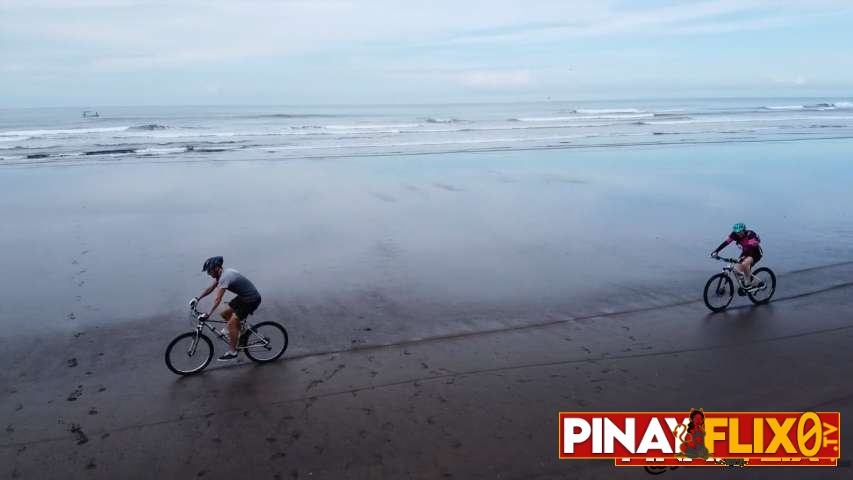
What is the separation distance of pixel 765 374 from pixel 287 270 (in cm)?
874

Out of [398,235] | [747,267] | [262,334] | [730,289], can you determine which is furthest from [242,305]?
[747,267]

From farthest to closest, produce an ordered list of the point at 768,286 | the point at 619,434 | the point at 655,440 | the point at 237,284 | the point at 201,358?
the point at 768,286 < the point at 201,358 < the point at 237,284 < the point at 619,434 < the point at 655,440

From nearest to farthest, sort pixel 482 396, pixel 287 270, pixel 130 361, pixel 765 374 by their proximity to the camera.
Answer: pixel 482 396, pixel 765 374, pixel 130 361, pixel 287 270

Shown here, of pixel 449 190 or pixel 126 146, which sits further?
pixel 126 146

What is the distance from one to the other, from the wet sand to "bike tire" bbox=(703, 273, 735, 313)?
8.7 inches

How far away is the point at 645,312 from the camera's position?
10.0 m

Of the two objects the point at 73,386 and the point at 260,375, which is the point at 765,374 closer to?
the point at 260,375

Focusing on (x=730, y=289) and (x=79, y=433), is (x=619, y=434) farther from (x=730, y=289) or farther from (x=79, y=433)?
(x=79, y=433)

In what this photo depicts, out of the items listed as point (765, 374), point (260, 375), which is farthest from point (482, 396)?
point (765, 374)

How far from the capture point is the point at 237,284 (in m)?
7.89

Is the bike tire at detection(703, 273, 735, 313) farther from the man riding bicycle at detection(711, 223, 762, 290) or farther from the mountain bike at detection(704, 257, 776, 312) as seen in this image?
the man riding bicycle at detection(711, 223, 762, 290)

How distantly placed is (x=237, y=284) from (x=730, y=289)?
8269 mm

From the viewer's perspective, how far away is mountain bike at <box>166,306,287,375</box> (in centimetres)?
793

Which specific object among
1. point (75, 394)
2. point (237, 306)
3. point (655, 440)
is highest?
point (237, 306)
